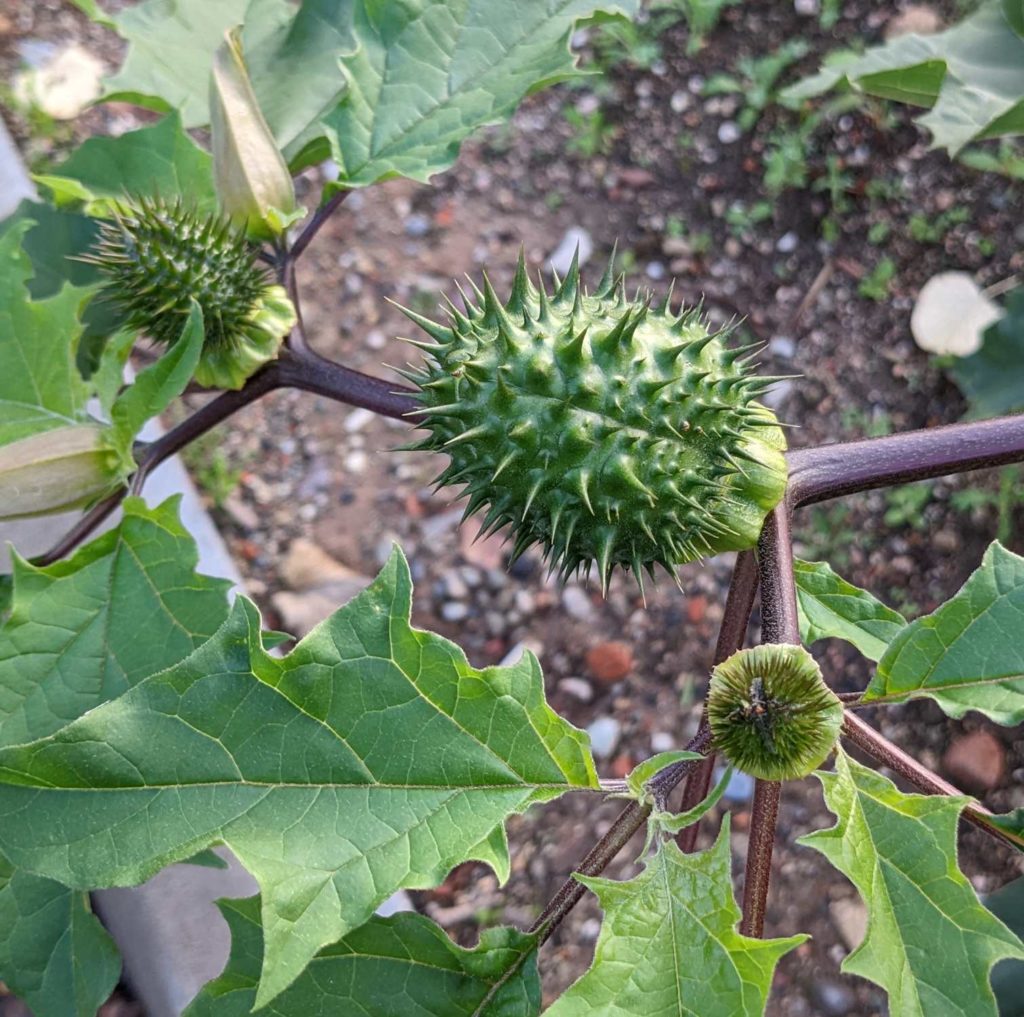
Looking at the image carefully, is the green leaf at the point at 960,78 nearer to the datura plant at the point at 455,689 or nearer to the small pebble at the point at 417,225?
the datura plant at the point at 455,689

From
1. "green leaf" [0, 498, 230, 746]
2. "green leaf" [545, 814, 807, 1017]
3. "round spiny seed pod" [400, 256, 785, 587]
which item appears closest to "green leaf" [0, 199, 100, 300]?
"green leaf" [0, 498, 230, 746]

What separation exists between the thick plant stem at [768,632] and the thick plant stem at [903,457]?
0.18 ft

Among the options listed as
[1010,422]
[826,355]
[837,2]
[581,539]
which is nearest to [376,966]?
[581,539]

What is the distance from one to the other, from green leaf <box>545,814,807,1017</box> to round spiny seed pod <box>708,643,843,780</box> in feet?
0.25

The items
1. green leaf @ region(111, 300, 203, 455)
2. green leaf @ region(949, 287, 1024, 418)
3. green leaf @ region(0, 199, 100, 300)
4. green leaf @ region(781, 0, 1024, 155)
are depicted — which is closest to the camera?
green leaf @ region(111, 300, 203, 455)

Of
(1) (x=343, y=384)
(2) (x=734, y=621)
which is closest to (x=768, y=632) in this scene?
(2) (x=734, y=621)

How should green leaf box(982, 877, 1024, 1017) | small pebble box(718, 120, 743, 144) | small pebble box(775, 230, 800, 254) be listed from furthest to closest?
1. small pebble box(718, 120, 743, 144)
2. small pebble box(775, 230, 800, 254)
3. green leaf box(982, 877, 1024, 1017)

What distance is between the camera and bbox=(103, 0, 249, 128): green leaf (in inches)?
67.7

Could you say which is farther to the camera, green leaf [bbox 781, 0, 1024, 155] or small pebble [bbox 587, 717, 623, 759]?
small pebble [bbox 587, 717, 623, 759]

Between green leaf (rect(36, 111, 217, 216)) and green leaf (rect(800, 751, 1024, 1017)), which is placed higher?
green leaf (rect(36, 111, 217, 216))

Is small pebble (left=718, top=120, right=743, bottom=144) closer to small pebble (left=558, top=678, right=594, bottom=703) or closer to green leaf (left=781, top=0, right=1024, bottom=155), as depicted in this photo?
green leaf (left=781, top=0, right=1024, bottom=155)

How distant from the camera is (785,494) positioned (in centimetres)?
120

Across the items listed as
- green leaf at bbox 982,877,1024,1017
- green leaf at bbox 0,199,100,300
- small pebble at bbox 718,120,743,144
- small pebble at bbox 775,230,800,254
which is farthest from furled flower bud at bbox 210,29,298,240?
small pebble at bbox 718,120,743,144

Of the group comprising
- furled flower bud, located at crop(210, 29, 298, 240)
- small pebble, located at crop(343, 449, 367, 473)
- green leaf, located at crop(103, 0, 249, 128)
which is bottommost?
small pebble, located at crop(343, 449, 367, 473)
